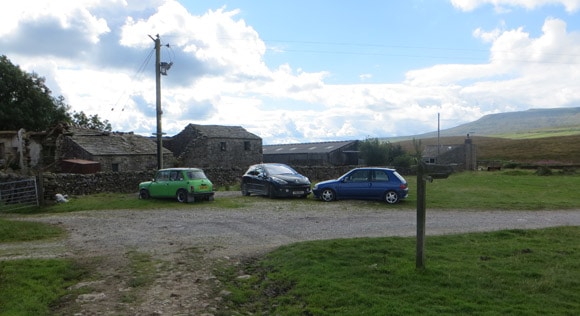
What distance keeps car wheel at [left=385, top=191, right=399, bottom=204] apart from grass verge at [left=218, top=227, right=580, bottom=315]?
935 cm

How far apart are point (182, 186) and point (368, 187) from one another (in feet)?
26.6

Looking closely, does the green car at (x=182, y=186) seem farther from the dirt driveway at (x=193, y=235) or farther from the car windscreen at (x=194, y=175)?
the dirt driveway at (x=193, y=235)

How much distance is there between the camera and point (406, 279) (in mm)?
6969

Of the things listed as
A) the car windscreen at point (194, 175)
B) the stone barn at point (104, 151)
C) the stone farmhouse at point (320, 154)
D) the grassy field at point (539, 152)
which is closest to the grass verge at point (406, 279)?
the car windscreen at point (194, 175)

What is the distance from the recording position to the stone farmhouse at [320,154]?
Result: 63.6m

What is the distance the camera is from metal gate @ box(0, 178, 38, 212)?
2062 centimetres

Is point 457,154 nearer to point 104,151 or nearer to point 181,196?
point 104,151

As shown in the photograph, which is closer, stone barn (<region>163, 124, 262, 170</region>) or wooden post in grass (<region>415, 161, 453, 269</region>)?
wooden post in grass (<region>415, 161, 453, 269</region>)

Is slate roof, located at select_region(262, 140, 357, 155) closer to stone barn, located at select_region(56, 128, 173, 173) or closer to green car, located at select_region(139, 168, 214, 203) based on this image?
stone barn, located at select_region(56, 128, 173, 173)

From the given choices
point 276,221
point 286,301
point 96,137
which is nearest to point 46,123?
point 96,137

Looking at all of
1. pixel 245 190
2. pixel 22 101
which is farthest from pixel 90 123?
pixel 245 190

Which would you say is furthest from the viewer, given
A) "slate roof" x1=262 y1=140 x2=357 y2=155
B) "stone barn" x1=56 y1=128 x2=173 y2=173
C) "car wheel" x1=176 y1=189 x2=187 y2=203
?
"slate roof" x1=262 y1=140 x2=357 y2=155

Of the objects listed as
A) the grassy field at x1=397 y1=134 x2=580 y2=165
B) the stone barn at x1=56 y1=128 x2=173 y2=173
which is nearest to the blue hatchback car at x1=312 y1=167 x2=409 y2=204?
the stone barn at x1=56 y1=128 x2=173 y2=173

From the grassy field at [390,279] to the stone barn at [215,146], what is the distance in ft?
122
